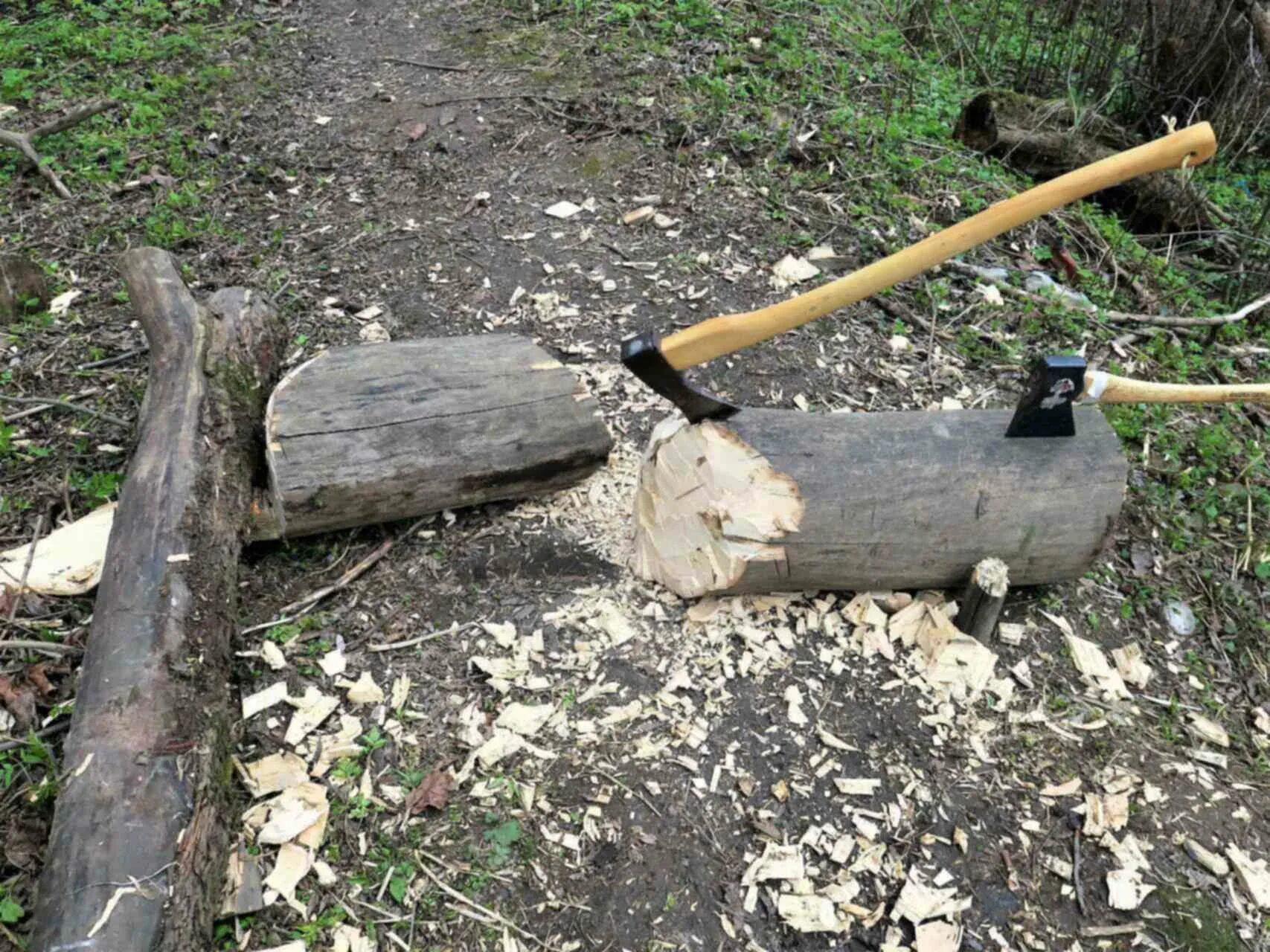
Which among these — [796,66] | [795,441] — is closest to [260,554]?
[795,441]

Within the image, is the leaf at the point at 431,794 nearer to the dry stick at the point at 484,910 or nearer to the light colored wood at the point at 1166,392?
the dry stick at the point at 484,910

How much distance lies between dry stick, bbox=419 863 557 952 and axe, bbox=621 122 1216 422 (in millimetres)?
1416

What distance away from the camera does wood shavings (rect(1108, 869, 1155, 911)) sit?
216 centimetres

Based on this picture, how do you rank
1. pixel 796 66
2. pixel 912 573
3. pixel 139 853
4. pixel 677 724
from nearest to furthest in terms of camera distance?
1. pixel 139 853
2. pixel 677 724
3. pixel 912 573
4. pixel 796 66

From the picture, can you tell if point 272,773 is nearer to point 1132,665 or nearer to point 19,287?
point 1132,665

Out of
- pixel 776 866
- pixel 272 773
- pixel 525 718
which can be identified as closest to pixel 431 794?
pixel 525 718

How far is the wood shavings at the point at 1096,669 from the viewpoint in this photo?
263 cm

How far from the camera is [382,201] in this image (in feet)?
15.1

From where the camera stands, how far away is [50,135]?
5000 mm

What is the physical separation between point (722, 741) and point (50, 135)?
5.31 metres

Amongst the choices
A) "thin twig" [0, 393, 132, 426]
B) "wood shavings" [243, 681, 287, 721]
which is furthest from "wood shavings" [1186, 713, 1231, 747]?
"thin twig" [0, 393, 132, 426]

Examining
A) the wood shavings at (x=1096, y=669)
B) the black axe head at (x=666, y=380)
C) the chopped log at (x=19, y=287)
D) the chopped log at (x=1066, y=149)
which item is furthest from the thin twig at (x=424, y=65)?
the wood shavings at (x=1096, y=669)

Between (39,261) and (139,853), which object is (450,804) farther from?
(39,261)

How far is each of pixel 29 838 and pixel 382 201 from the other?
3483 mm
